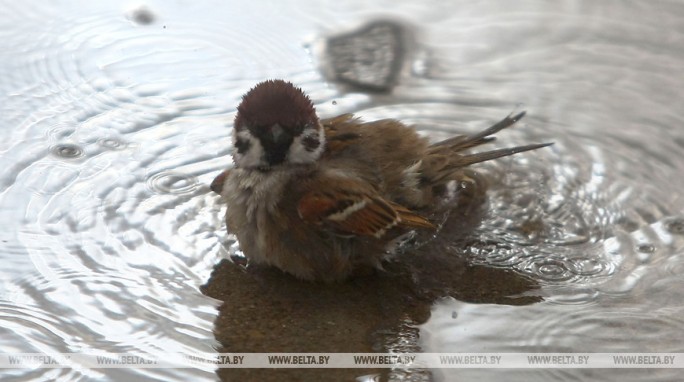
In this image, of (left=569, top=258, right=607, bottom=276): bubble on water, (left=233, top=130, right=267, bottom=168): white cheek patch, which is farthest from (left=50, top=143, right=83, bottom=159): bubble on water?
(left=569, top=258, right=607, bottom=276): bubble on water

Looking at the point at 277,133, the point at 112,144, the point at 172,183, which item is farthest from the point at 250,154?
the point at 112,144

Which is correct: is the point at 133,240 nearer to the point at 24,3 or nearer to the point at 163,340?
the point at 163,340

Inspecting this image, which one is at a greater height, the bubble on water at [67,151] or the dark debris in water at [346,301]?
the bubble on water at [67,151]

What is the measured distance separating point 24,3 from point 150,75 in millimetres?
1194

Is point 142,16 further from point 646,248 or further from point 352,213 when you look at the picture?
point 646,248

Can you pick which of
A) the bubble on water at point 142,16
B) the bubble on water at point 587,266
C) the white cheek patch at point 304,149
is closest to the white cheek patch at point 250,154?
the white cheek patch at point 304,149

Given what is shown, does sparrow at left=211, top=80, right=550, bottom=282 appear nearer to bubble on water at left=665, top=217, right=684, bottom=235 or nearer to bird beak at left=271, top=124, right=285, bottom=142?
bird beak at left=271, top=124, right=285, bottom=142

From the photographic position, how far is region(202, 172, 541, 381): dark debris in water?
3.82 metres

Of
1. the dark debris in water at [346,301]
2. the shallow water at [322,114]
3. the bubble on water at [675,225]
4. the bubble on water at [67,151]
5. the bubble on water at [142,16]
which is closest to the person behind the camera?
the dark debris in water at [346,301]

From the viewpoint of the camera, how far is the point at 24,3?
6.30m

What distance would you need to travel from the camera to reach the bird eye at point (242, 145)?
4.28 m

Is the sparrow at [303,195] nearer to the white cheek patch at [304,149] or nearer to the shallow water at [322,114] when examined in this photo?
the white cheek patch at [304,149]

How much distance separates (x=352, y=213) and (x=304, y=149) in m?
0.34

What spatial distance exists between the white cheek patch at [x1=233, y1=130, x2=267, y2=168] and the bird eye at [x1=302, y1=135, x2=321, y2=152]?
19 centimetres
